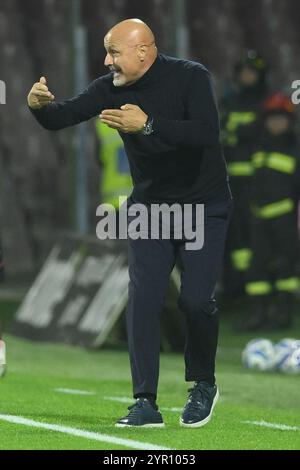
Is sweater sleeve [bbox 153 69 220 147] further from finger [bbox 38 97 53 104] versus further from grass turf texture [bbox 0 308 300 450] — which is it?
grass turf texture [bbox 0 308 300 450]

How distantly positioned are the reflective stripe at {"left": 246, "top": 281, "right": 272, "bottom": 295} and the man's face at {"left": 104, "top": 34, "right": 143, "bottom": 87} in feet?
26.7

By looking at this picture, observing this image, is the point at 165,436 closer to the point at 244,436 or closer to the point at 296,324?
the point at 244,436

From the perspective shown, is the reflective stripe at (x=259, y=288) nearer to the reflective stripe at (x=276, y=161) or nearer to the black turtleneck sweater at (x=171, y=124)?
the reflective stripe at (x=276, y=161)

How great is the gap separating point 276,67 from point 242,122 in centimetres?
993

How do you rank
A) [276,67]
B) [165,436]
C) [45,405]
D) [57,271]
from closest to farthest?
[165,436]
[45,405]
[57,271]
[276,67]

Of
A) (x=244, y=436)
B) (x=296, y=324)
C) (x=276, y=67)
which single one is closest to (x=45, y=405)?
(x=244, y=436)

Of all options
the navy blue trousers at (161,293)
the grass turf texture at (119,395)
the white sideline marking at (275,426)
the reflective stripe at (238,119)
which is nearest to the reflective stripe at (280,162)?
the reflective stripe at (238,119)

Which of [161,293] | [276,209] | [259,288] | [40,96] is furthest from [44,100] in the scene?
[276,209]

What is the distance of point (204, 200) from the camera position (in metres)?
9.09

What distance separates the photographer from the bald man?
8859 mm

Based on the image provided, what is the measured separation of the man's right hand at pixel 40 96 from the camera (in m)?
8.90

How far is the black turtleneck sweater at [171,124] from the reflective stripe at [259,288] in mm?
7745

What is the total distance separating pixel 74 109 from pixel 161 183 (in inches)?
23.5

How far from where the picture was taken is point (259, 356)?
45.6 ft
